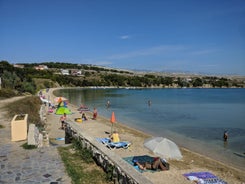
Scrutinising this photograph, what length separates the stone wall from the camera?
4.80 metres

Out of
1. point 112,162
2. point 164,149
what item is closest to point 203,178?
point 164,149

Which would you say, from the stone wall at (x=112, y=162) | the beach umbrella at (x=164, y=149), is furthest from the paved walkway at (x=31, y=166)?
the beach umbrella at (x=164, y=149)

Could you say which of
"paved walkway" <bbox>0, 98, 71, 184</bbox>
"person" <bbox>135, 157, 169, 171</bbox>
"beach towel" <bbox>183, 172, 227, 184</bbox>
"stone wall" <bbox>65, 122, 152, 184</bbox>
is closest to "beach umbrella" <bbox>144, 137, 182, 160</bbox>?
"person" <bbox>135, 157, 169, 171</bbox>

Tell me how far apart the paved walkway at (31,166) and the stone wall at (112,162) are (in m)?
0.96

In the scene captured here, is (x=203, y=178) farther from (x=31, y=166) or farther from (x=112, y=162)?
(x=31, y=166)

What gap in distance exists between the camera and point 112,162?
5.82m

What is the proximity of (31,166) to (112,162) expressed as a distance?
2.42 meters

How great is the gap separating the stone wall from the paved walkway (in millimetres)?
963

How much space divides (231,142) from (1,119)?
17.0 meters

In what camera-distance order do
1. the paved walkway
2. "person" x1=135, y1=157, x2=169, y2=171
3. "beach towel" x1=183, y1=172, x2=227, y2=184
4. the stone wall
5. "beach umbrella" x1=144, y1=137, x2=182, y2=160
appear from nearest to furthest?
the stone wall < the paved walkway < "beach towel" x1=183, y1=172, x2=227, y2=184 < "beach umbrella" x1=144, y1=137, x2=182, y2=160 < "person" x1=135, y1=157, x2=169, y2=171

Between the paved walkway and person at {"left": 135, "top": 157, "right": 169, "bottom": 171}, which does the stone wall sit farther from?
person at {"left": 135, "top": 157, "right": 169, "bottom": 171}

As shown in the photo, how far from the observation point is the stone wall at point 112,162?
4796mm

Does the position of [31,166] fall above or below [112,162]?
below

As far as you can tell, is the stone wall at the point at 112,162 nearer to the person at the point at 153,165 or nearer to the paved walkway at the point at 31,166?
the paved walkway at the point at 31,166
